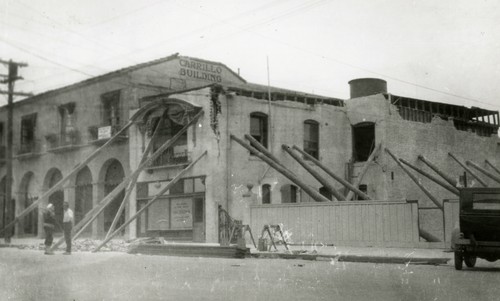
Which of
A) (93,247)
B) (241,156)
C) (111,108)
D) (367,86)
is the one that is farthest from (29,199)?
(367,86)

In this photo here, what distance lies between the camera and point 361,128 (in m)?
31.3

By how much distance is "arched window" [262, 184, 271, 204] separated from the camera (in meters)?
27.7

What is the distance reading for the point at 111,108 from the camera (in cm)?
3216

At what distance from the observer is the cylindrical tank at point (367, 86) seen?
32.5 metres

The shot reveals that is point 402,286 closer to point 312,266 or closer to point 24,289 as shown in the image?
→ point 312,266

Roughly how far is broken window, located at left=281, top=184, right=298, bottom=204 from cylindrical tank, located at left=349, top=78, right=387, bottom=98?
7.49m

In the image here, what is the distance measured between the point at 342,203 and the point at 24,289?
13846mm

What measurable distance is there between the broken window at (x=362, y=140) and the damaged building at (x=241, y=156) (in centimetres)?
6

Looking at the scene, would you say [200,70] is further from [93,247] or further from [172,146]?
[93,247]

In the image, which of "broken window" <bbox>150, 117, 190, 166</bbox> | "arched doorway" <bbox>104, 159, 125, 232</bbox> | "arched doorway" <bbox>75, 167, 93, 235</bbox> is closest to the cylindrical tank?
"broken window" <bbox>150, 117, 190, 166</bbox>

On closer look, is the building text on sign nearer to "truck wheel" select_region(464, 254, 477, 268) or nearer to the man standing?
the man standing

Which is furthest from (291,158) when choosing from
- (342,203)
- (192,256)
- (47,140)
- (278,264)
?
(47,140)

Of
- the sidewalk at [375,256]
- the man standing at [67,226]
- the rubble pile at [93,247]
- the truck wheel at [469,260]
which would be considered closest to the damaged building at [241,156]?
the rubble pile at [93,247]

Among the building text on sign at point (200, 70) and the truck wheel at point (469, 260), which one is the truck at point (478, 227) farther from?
the building text on sign at point (200, 70)
